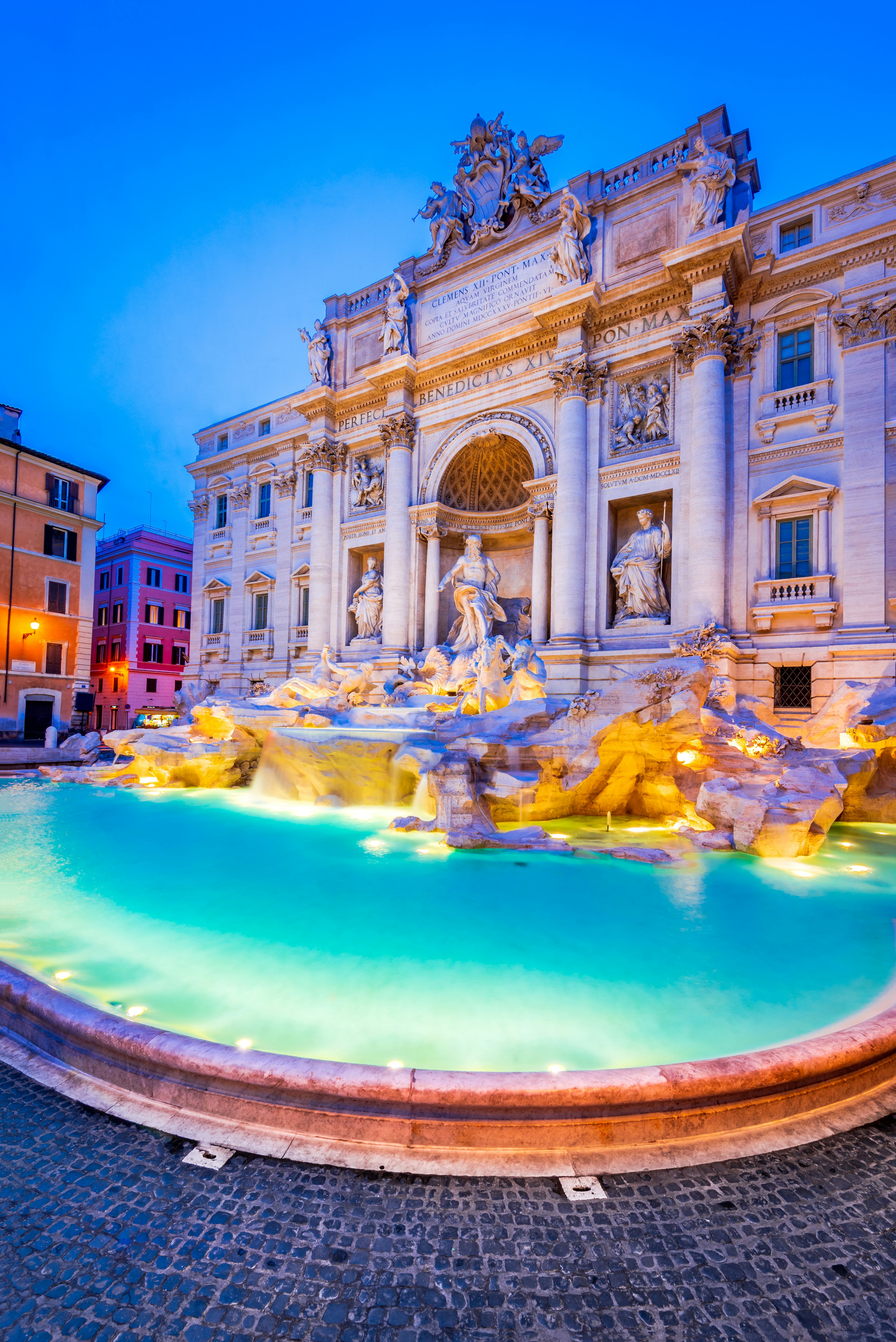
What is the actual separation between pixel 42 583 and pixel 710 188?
86.8 ft

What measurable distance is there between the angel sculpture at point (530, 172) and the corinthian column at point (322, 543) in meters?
9.49

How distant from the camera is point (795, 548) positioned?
13.7 meters

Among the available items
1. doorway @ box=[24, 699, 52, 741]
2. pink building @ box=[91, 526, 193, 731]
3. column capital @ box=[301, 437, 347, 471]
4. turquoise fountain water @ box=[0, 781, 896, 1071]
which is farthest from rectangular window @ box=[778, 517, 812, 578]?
pink building @ box=[91, 526, 193, 731]

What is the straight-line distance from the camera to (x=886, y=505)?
12641mm

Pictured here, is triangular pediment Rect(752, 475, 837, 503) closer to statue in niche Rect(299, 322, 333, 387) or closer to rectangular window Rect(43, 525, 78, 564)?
statue in niche Rect(299, 322, 333, 387)

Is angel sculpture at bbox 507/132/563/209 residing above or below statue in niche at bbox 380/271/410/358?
above

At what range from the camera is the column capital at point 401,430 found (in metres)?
19.2

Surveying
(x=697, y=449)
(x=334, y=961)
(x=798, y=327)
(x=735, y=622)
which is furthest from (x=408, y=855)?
(x=798, y=327)

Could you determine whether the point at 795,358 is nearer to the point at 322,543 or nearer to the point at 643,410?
the point at 643,410

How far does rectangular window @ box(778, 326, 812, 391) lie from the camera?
13.8m

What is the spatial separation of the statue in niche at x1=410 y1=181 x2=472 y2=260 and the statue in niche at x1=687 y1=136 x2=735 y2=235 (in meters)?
7.53

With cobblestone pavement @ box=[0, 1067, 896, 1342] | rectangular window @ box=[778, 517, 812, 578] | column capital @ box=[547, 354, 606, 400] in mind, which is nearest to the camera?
cobblestone pavement @ box=[0, 1067, 896, 1342]

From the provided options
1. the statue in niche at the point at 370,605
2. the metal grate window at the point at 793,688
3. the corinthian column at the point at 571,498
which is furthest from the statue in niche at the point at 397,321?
the metal grate window at the point at 793,688

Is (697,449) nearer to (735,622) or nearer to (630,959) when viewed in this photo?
(735,622)
